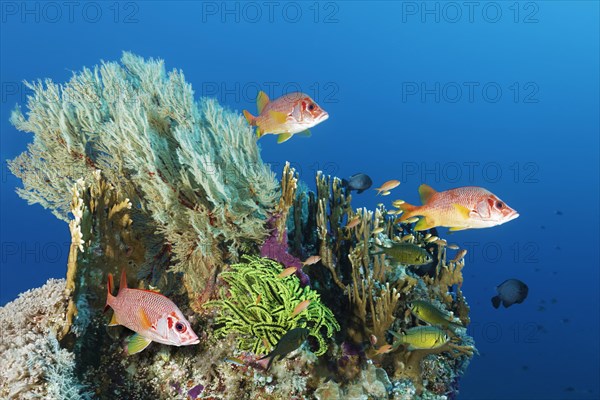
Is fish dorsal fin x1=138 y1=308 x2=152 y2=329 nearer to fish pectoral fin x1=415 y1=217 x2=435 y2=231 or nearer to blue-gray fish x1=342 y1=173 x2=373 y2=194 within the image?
fish pectoral fin x1=415 y1=217 x2=435 y2=231

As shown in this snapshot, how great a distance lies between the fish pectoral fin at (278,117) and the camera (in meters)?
4.24

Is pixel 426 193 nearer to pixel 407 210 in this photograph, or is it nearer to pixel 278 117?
pixel 407 210

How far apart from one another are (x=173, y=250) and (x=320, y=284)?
1.86 m

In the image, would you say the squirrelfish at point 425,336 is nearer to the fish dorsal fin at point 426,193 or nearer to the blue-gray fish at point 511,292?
the fish dorsal fin at point 426,193

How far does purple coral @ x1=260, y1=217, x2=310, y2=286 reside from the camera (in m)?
4.88

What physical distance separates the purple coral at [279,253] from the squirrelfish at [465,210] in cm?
171

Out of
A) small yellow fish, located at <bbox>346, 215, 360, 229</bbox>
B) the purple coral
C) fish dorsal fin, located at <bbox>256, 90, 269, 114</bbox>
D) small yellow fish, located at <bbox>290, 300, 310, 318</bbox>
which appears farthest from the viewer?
small yellow fish, located at <bbox>346, 215, 360, 229</bbox>

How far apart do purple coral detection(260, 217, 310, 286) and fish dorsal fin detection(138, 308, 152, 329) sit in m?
2.06

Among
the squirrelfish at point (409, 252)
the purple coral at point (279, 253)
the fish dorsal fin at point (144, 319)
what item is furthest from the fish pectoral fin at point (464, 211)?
the fish dorsal fin at point (144, 319)

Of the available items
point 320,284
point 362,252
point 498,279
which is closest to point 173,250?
point 320,284

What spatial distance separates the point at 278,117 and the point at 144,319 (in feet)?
7.51

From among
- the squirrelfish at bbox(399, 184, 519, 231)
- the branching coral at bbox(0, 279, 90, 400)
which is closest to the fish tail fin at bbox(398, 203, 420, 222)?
the squirrelfish at bbox(399, 184, 519, 231)

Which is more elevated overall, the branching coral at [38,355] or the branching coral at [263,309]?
the branching coral at [263,309]

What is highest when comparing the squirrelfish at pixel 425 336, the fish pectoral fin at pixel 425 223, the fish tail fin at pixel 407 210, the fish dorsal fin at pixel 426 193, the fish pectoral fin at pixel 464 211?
the fish dorsal fin at pixel 426 193
